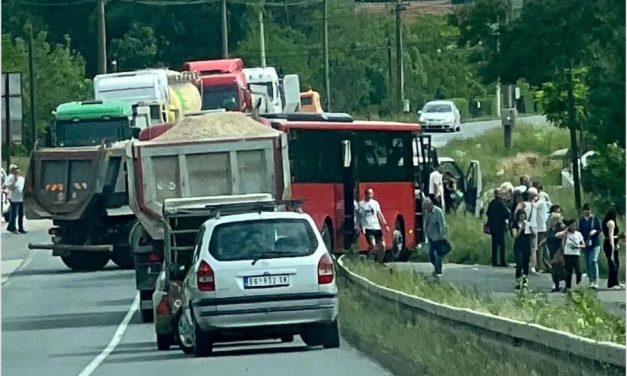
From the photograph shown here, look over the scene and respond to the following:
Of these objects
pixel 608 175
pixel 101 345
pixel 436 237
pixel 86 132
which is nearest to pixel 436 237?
pixel 436 237

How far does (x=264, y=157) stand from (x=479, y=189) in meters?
26.1

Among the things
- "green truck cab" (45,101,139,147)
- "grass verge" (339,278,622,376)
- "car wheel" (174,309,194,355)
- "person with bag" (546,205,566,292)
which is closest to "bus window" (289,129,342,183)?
"green truck cab" (45,101,139,147)

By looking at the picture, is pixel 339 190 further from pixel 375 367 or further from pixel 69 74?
pixel 69 74

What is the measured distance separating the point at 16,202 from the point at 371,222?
15538 mm

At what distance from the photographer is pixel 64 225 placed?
37875 millimetres

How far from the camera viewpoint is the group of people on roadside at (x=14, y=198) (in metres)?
49.1

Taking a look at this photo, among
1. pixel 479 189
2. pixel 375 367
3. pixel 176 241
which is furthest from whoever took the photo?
pixel 479 189

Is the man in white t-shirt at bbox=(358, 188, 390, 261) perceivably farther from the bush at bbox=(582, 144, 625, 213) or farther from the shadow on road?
the shadow on road

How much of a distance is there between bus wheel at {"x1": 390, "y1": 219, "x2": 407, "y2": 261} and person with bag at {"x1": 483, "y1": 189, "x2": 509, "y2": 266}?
295cm

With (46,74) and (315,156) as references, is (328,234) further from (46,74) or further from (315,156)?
(46,74)

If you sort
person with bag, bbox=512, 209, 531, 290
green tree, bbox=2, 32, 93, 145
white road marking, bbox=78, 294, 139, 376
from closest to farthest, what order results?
1. white road marking, bbox=78, 294, 139, 376
2. person with bag, bbox=512, 209, 531, 290
3. green tree, bbox=2, 32, 93, 145

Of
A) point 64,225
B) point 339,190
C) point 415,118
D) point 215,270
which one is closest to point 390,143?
point 339,190

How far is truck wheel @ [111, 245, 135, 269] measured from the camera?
37125 millimetres

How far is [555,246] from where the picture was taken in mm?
31766
